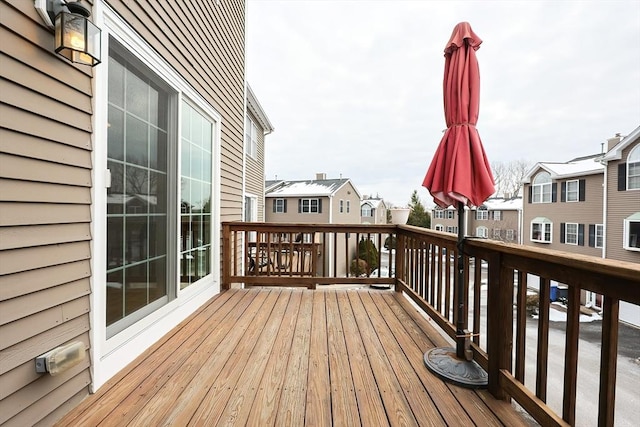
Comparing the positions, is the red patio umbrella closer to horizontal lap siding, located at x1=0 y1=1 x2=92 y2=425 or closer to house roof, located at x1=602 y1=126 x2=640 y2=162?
horizontal lap siding, located at x1=0 y1=1 x2=92 y2=425

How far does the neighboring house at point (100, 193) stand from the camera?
4.29ft

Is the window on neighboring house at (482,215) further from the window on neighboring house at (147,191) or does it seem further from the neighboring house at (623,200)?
the window on neighboring house at (147,191)

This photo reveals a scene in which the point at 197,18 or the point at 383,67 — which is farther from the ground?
the point at 383,67

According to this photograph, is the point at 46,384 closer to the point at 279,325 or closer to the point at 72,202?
the point at 72,202

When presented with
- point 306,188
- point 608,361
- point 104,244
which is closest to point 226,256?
point 104,244

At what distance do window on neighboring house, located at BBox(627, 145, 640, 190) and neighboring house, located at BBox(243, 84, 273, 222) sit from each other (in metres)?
12.4

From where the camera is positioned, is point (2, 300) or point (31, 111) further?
point (31, 111)

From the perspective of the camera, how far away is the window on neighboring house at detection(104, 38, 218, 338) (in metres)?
2.01

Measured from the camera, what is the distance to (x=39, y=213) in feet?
4.63

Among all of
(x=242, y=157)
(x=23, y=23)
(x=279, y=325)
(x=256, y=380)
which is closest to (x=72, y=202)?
(x=23, y=23)

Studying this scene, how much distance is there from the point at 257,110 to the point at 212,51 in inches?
211

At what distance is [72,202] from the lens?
5.21 ft

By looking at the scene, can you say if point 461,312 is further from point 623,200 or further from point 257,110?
point 623,200

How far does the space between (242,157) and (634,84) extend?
65.4 feet
